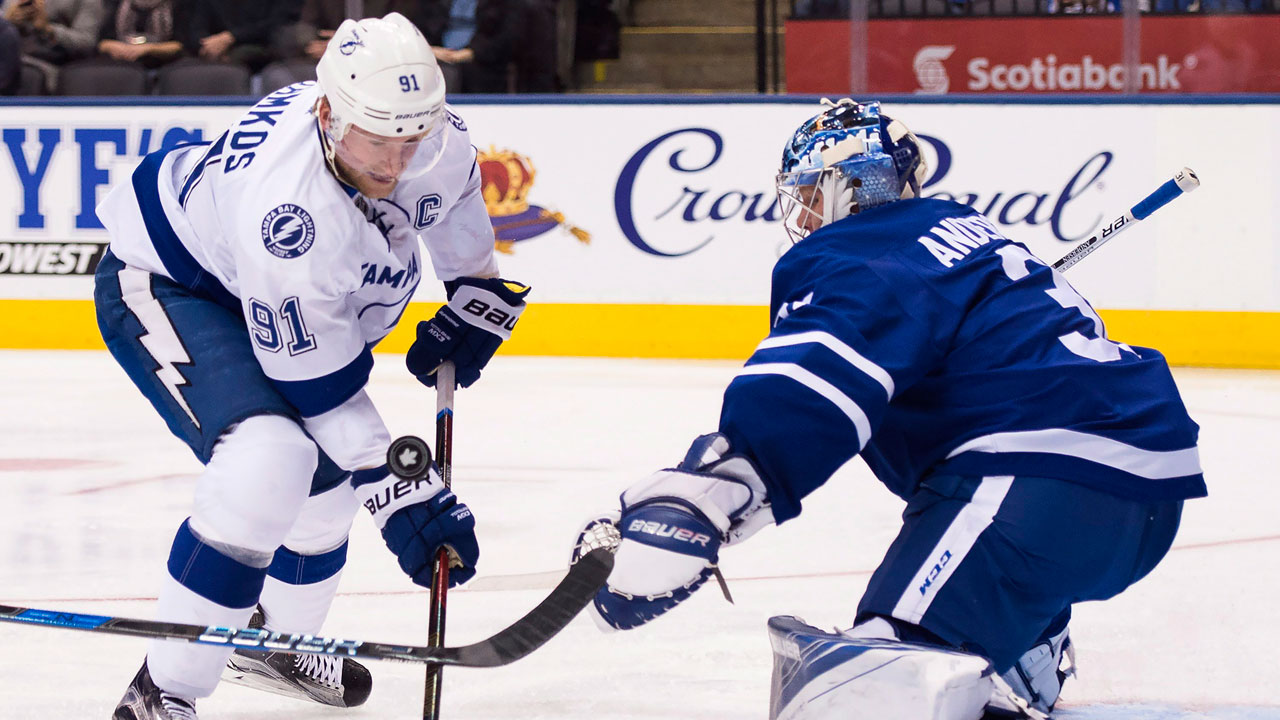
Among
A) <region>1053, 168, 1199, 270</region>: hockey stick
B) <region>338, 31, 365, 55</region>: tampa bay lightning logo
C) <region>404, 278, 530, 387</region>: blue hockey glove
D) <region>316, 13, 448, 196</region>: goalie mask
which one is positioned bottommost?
<region>404, 278, 530, 387</region>: blue hockey glove

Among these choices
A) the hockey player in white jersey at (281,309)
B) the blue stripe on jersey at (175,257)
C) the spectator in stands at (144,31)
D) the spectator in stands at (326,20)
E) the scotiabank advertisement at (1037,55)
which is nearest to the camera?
the hockey player in white jersey at (281,309)

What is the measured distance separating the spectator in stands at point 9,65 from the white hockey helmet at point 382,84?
15.8 feet

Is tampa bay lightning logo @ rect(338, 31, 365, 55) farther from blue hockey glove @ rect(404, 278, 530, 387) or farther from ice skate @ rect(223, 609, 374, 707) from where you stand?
ice skate @ rect(223, 609, 374, 707)

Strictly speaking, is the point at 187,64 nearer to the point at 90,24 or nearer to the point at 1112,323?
the point at 90,24

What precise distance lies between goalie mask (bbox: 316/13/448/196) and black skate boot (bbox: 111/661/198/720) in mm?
716

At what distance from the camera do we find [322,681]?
2.30m

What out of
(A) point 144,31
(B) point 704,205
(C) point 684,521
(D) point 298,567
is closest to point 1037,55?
(B) point 704,205

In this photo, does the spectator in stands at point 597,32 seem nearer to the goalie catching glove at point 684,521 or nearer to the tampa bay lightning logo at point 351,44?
the tampa bay lightning logo at point 351,44

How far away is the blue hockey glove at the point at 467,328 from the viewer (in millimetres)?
2426

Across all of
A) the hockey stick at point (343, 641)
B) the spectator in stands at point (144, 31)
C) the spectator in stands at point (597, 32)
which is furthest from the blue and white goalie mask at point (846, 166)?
the spectator in stands at point (144, 31)

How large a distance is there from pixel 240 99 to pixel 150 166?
3993 millimetres

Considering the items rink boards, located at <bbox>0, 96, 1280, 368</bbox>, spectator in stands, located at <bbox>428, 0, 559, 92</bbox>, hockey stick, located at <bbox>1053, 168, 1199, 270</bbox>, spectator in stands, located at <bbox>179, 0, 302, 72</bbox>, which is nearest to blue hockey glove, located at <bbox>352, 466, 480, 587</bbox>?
hockey stick, located at <bbox>1053, 168, 1199, 270</bbox>

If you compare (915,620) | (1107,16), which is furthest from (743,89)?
(915,620)

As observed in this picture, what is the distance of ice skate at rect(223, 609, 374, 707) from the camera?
7.56 feet
